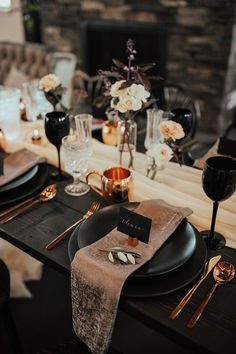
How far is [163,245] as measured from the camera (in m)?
0.90

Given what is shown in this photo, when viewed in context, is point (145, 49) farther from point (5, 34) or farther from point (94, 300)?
point (94, 300)

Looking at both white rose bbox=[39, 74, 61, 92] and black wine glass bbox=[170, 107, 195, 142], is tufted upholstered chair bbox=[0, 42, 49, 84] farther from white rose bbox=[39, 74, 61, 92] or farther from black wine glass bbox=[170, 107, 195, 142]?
black wine glass bbox=[170, 107, 195, 142]

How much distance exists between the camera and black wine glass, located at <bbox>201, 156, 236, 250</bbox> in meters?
0.87

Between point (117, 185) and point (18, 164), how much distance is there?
1.29 feet

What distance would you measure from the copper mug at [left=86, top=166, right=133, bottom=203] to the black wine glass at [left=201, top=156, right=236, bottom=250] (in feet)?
0.84

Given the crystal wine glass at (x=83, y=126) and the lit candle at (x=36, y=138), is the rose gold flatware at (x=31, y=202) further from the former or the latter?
the lit candle at (x=36, y=138)

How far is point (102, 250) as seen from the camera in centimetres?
87

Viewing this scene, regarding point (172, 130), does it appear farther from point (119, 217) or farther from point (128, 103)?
point (119, 217)

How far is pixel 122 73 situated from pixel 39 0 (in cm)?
318

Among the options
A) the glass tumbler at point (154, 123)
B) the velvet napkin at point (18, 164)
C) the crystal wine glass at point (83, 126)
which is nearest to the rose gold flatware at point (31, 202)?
the velvet napkin at point (18, 164)

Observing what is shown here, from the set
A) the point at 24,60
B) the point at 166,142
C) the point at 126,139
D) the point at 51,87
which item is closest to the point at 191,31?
the point at 24,60

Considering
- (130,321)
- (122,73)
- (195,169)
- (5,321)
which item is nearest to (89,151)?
(122,73)

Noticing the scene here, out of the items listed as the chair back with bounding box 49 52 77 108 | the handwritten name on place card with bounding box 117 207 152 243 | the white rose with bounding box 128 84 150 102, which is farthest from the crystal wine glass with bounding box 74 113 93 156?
the chair back with bounding box 49 52 77 108

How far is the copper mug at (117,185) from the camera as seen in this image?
1085mm
